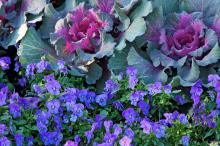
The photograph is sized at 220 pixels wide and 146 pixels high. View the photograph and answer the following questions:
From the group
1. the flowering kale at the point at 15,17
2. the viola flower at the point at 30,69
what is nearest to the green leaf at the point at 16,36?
the flowering kale at the point at 15,17

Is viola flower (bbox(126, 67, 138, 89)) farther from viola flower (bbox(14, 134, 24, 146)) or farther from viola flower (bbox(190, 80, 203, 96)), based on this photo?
viola flower (bbox(14, 134, 24, 146))

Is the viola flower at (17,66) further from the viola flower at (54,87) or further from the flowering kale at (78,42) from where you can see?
the viola flower at (54,87)

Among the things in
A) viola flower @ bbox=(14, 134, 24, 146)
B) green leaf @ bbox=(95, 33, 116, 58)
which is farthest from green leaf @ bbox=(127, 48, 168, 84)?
viola flower @ bbox=(14, 134, 24, 146)

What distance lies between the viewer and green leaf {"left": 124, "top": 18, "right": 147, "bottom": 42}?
3.00 m

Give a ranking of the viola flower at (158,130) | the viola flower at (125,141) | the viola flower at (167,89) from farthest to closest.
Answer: the viola flower at (167,89)
the viola flower at (158,130)
the viola flower at (125,141)

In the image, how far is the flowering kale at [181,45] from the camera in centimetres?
299

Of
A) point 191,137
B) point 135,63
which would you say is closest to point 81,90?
point 135,63

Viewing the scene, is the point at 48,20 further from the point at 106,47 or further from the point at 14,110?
the point at 14,110

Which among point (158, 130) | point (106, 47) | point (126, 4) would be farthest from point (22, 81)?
point (158, 130)

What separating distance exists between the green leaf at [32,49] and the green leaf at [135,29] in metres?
0.52

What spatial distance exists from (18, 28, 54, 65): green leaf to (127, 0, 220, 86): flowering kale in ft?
1.83

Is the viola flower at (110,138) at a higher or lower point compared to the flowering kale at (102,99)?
higher

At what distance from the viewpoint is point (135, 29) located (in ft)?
9.96

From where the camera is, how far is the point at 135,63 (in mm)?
Answer: 3074
